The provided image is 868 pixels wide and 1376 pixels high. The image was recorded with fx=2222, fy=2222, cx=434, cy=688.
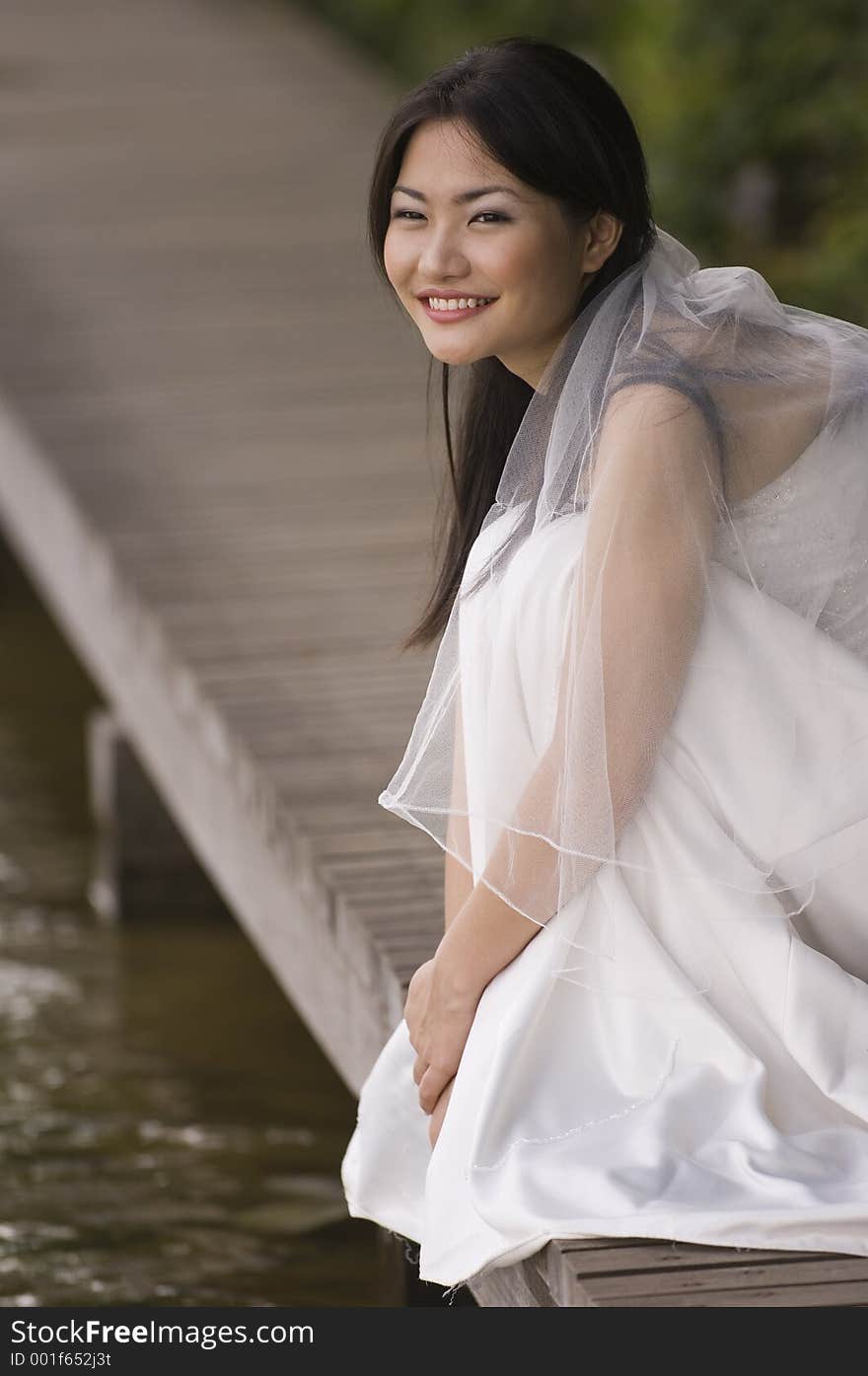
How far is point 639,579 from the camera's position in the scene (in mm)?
2047

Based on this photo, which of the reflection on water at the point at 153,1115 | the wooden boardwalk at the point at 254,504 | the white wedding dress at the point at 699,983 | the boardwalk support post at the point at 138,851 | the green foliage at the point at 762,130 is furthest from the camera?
the green foliage at the point at 762,130

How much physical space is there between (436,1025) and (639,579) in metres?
0.51

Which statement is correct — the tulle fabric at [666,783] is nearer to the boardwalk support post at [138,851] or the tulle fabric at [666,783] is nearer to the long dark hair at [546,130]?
the long dark hair at [546,130]

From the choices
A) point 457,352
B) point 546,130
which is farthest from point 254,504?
point 546,130

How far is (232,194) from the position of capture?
8.98m

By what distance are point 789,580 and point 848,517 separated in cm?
9

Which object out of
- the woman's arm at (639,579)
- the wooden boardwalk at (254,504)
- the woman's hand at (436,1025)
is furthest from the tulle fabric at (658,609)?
the wooden boardwalk at (254,504)

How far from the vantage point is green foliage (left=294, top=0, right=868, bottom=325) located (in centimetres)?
798

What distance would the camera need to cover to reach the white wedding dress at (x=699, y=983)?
79.9 inches

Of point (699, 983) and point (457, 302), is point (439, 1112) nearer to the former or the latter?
point (699, 983)

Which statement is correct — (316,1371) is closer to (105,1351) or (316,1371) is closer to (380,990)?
(105,1351)

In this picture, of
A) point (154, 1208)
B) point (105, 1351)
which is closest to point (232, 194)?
point (154, 1208)

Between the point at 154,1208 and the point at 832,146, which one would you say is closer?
the point at 154,1208

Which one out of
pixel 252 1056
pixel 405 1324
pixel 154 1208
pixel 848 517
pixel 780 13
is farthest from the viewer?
pixel 780 13
